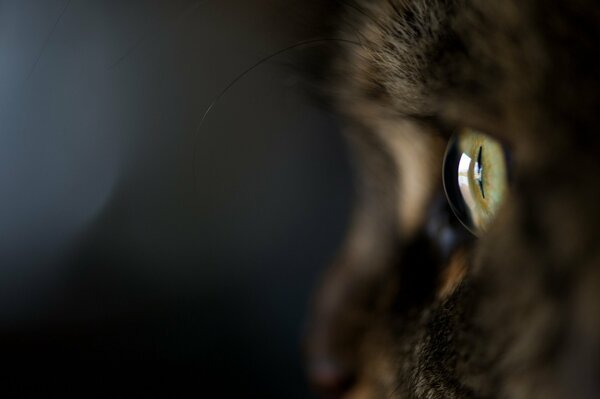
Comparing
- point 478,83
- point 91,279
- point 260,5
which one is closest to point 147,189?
point 91,279

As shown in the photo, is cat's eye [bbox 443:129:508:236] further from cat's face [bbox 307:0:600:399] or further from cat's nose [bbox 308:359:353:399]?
cat's nose [bbox 308:359:353:399]

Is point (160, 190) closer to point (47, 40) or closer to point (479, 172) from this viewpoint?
point (47, 40)

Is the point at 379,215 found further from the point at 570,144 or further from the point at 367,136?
the point at 570,144

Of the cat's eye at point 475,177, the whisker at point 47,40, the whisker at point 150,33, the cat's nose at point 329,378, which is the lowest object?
the cat's nose at point 329,378

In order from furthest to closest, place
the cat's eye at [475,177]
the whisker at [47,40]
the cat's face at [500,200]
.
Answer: the whisker at [47,40]
the cat's eye at [475,177]
the cat's face at [500,200]

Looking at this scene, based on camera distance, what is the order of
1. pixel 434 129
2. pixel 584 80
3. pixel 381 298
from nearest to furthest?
pixel 584 80 < pixel 434 129 < pixel 381 298

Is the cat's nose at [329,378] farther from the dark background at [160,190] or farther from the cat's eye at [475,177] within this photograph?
the cat's eye at [475,177]

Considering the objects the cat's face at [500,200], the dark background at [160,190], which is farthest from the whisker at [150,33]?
the cat's face at [500,200]
